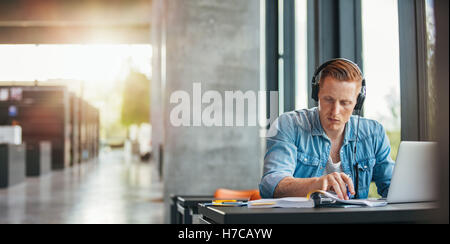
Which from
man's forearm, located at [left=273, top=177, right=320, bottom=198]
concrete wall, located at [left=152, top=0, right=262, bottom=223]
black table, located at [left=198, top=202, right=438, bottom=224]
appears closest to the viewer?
black table, located at [left=198, top=202, right=438, bottom=224]

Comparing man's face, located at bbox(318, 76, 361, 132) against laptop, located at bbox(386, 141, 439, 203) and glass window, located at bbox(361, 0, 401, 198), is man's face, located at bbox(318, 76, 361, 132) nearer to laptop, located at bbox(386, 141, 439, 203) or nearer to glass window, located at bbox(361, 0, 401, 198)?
laptop, located at bbox(386, 141, 439, 203)

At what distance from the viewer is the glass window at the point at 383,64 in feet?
8.36

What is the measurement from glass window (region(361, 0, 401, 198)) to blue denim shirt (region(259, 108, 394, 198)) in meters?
0.54

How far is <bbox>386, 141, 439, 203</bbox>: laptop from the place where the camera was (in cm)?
140

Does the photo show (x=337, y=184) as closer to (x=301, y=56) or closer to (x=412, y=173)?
(x=412, y=173)

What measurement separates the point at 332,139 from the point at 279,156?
0.26 metres

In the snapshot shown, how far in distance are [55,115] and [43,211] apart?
10352 millimetres

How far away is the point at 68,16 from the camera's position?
17.6 m

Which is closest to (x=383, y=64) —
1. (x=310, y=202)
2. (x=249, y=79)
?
(x=310, y=202)

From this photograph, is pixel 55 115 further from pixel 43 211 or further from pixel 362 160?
pixel 362 160

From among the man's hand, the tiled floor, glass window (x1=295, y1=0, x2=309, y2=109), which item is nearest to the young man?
the man's hand

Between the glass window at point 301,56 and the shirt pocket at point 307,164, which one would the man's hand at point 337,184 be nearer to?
the shirt pocket at point 307,164

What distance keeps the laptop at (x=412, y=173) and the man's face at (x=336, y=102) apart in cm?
42
